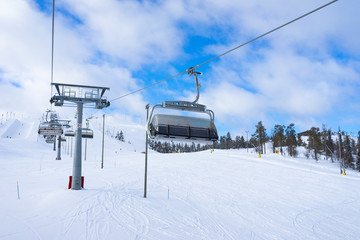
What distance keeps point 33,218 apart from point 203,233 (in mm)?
7866

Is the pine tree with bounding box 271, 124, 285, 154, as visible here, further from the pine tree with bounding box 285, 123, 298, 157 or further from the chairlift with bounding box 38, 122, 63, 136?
the chairlift with bounding box 38, 122, 63, 136

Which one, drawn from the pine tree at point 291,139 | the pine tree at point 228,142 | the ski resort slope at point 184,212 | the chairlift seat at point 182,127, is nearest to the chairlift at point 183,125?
the chairlift seat at point 182,127

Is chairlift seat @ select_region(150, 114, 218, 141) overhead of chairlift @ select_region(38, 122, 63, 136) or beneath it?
beneath

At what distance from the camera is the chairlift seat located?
768cm

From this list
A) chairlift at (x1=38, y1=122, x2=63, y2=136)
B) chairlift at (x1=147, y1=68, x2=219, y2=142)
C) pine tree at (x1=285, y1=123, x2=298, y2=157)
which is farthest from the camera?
pine tree at (x1=285, y1=123, x2=298, y2=157)

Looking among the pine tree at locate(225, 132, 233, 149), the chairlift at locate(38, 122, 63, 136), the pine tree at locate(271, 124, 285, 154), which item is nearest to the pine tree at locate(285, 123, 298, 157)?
the pine tree at locate(271, 124, 285, 154)

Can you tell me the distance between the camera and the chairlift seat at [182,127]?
25.2 ft

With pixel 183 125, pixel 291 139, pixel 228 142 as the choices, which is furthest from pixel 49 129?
pixel 228 142

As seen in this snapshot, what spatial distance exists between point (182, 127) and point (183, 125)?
3.4 inches

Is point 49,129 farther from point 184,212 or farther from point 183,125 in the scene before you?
point 183,125

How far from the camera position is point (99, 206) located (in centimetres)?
1241

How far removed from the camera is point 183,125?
311 inches

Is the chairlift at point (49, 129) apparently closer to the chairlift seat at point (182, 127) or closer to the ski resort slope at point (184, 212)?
the ski resort slope at point (184, 212)

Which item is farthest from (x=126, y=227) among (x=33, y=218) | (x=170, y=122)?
(x=170, y=122)
